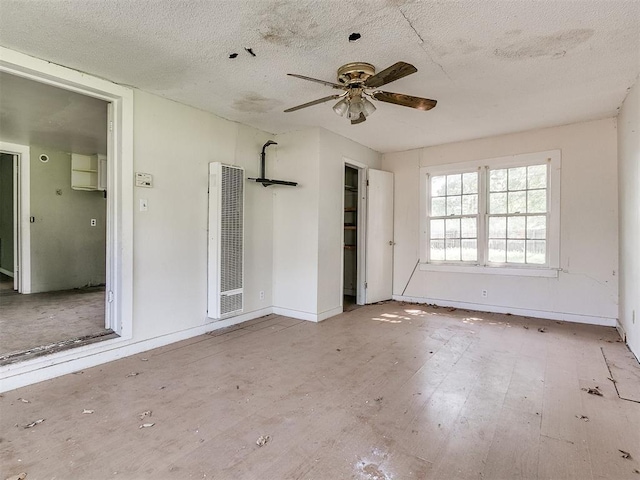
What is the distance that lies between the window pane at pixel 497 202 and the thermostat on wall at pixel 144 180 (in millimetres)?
4427

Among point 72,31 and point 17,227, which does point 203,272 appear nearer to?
point 72,31

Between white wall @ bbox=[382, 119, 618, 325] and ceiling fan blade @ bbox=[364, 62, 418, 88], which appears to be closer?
ceiling fan blade @ bbox=[364, 62, 418, 88]

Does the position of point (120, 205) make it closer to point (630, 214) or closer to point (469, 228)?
point (469, 228)

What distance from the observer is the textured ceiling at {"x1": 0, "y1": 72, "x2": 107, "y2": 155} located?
3178 millimetres

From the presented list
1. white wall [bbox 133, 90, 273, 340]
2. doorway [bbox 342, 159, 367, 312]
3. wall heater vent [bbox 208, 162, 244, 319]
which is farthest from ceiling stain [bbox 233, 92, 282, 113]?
doorway [bbox 342, 159, 367, 312]

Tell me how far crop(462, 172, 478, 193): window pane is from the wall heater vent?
3351mm

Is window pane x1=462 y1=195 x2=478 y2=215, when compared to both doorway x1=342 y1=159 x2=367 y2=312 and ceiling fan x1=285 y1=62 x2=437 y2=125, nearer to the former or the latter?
doorway x1=342 y1=159 x2=367 y2=312

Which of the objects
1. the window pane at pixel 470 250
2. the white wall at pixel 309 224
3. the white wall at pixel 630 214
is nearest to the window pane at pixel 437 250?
the window pane at pixel 470 250

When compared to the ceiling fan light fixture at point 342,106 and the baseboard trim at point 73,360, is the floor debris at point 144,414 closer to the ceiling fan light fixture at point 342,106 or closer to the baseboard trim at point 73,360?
the baseboard trim at point 73,360

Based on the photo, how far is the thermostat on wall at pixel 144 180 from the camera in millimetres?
3150

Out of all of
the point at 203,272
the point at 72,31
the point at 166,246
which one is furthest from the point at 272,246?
the point at 72,31

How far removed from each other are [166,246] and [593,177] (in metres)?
5.08

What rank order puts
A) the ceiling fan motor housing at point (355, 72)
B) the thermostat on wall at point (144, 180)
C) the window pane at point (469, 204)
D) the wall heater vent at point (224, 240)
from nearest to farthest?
the ceiling fan motor housing at point (355, 72) < the thermostat on wall at point (144, 180) < the wall heater vent at point (224, 240) < the window pane at point (469, 204)

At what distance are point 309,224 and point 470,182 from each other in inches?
101
